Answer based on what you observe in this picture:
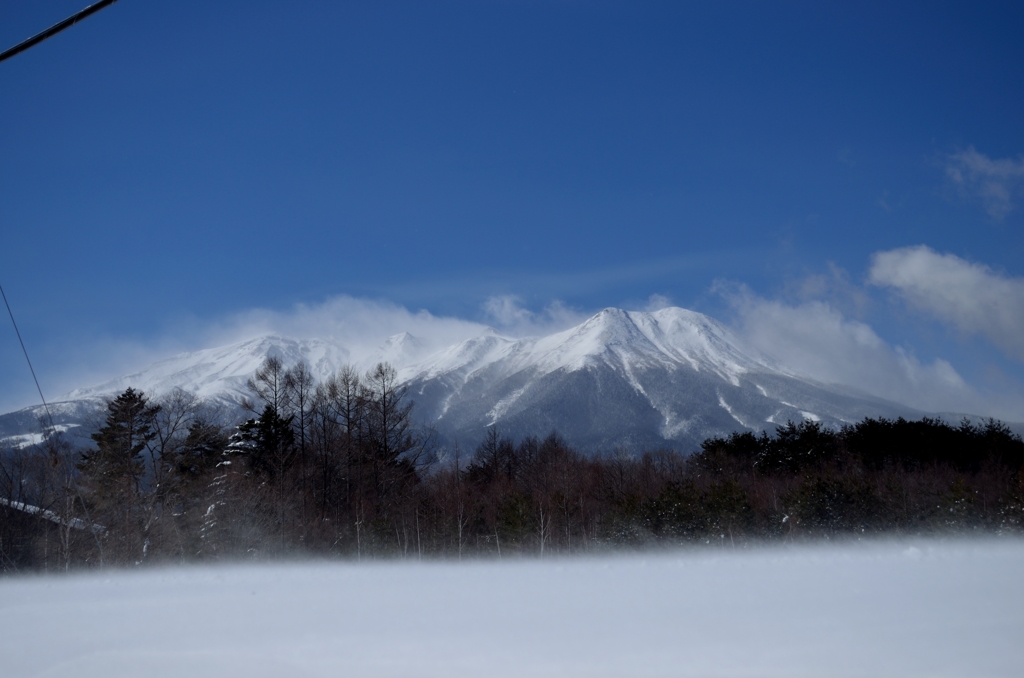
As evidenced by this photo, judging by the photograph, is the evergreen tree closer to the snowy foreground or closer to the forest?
the forest

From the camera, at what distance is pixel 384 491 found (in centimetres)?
3666

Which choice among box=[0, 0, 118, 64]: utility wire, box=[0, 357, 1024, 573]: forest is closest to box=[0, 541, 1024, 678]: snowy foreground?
box=[0, 0, 118, 64]: utility wire

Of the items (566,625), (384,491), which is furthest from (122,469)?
(566,625)

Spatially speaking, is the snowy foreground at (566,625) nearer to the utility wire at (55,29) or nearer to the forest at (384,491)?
the utility wire at (55,29)

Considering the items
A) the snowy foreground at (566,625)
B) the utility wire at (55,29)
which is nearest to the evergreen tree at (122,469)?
the snowy foreground at (566,625)

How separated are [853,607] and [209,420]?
109 feet

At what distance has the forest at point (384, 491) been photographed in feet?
79.0

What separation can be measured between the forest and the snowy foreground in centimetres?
937

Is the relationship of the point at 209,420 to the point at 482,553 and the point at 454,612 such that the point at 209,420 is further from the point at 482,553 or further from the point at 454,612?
the point at 454,612

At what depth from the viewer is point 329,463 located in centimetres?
3825

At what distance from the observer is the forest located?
2409cm

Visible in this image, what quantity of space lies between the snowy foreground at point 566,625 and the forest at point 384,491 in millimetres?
9371

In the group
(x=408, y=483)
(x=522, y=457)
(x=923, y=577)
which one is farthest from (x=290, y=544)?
(x=522, y=457)

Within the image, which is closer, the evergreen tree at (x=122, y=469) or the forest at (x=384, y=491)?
the forest at (x=384, y=491)
